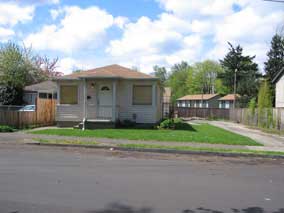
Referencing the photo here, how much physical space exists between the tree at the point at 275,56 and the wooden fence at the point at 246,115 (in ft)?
29.6

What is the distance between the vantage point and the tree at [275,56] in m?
50.6

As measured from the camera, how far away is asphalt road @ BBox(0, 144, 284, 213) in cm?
559

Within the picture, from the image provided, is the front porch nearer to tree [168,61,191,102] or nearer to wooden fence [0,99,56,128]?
wooden fence [0,99,56,128]

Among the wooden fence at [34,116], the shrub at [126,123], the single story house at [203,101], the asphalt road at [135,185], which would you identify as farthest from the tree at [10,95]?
the single story house at [203,101]

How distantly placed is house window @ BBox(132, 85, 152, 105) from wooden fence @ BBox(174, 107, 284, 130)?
10.6m

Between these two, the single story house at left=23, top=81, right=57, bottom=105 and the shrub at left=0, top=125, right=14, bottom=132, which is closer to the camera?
the shrub at left=0, top=125, right=14, bottom=132

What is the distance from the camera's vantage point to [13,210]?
205 inches

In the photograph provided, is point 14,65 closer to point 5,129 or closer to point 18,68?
point 18,68

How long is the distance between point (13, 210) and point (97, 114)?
57.1 feet

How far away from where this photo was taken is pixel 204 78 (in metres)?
96.1

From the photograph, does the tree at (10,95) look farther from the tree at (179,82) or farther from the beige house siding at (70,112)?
the tree at (179,82)

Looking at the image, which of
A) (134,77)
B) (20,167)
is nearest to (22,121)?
(134,77)

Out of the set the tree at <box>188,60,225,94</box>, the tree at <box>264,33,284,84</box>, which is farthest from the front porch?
the tree at <box>188,60,225,94</box>

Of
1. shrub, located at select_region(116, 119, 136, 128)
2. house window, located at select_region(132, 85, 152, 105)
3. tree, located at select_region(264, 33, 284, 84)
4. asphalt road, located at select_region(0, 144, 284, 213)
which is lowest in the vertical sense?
asphalt road, located at select_region(0, 144, 284, 213)
